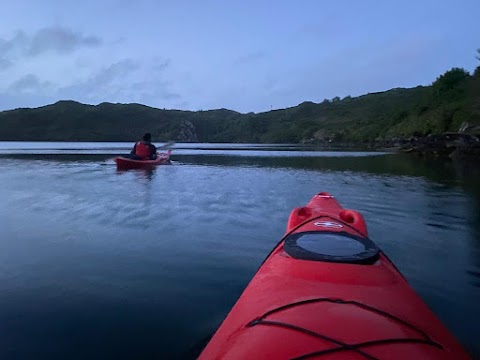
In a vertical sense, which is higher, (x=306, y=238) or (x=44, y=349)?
(x=306, y=238)

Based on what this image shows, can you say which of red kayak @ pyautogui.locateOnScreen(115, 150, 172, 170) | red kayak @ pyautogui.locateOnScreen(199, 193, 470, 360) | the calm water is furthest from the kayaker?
red kayak @ pyautogui.locateOnScreen(199, 193, 470, 360)

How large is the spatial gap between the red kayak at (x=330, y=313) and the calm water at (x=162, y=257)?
1.61 metres

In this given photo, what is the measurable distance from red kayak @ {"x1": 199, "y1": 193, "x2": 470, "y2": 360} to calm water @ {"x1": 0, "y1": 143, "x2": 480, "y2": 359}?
161 centimetres

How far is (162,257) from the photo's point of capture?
8570 millimetres

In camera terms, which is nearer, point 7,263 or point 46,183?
point 7,263

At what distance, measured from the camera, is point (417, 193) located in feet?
57.6

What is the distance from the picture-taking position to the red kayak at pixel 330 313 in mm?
2711

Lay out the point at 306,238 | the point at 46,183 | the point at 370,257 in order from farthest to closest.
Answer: the point at 46,183 → the point at 306,238 → the point at 370,257

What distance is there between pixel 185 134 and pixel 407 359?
557 feet

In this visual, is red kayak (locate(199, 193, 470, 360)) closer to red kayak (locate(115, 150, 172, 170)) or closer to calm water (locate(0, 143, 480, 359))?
calm water (locate(0, 143, 480, 359))

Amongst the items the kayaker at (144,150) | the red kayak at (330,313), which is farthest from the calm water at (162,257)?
the kayaker at (144,150)

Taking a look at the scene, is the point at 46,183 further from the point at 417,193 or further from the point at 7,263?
the point at 417,193

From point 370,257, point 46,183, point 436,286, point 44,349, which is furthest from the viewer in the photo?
point 46,183

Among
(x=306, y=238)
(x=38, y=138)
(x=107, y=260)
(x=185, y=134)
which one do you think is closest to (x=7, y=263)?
(x=107, y=260)
